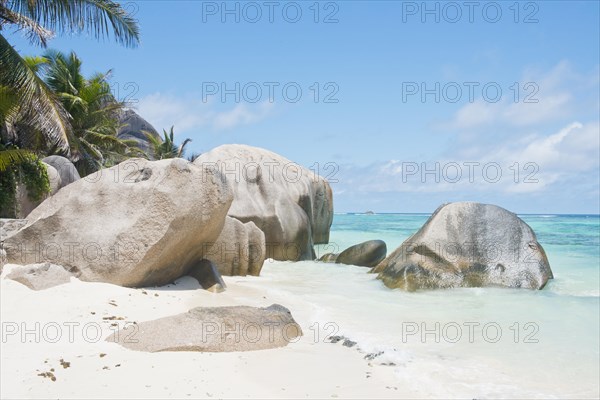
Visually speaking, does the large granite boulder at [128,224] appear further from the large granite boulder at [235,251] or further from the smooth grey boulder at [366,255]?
the smooth grey boulder at [366,255]

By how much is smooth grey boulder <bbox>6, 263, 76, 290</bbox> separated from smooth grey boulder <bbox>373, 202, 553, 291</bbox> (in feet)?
20.3

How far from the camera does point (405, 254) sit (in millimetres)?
11398

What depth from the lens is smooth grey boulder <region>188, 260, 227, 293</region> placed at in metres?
8.38

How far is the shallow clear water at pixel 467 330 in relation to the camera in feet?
16.7

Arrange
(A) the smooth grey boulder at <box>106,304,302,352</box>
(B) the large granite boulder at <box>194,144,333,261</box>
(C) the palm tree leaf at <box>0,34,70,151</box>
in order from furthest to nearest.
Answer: (B) the large granite boulder at <box>194,144,333,261</box>, (C) the palm tree leaf at <box>0,34,70,151</box>, (A) the smooth grey boulder at <box>106,304,302,352</box>

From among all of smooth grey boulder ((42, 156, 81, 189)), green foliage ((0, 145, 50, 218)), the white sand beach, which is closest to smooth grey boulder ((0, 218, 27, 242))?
the white sand beach

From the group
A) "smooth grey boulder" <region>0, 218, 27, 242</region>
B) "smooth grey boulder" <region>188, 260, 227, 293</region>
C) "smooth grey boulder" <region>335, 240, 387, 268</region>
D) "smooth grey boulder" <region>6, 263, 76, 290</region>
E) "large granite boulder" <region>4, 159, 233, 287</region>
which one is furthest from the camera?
"smooth grey boulder" <region>335, 240, 387, 268</region>

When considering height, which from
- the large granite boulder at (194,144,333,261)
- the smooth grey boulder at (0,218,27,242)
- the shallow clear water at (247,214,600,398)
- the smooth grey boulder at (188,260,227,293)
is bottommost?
the shallow clear water at (247,214,600,398)

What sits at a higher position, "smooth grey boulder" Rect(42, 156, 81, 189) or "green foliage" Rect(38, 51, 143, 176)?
"green foliage" Rect(38, 51, 143, 176)

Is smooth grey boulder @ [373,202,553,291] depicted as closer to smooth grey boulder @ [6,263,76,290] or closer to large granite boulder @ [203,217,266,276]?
large granite boulder @ [203,217,266,276]

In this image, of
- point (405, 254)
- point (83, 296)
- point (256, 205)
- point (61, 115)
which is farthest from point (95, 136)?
point (83, 296)

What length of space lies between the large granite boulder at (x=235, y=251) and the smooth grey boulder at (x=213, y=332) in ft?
15.5

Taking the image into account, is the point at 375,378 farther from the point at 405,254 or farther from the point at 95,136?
the point at 95,136

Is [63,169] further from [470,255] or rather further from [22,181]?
[470,255]
